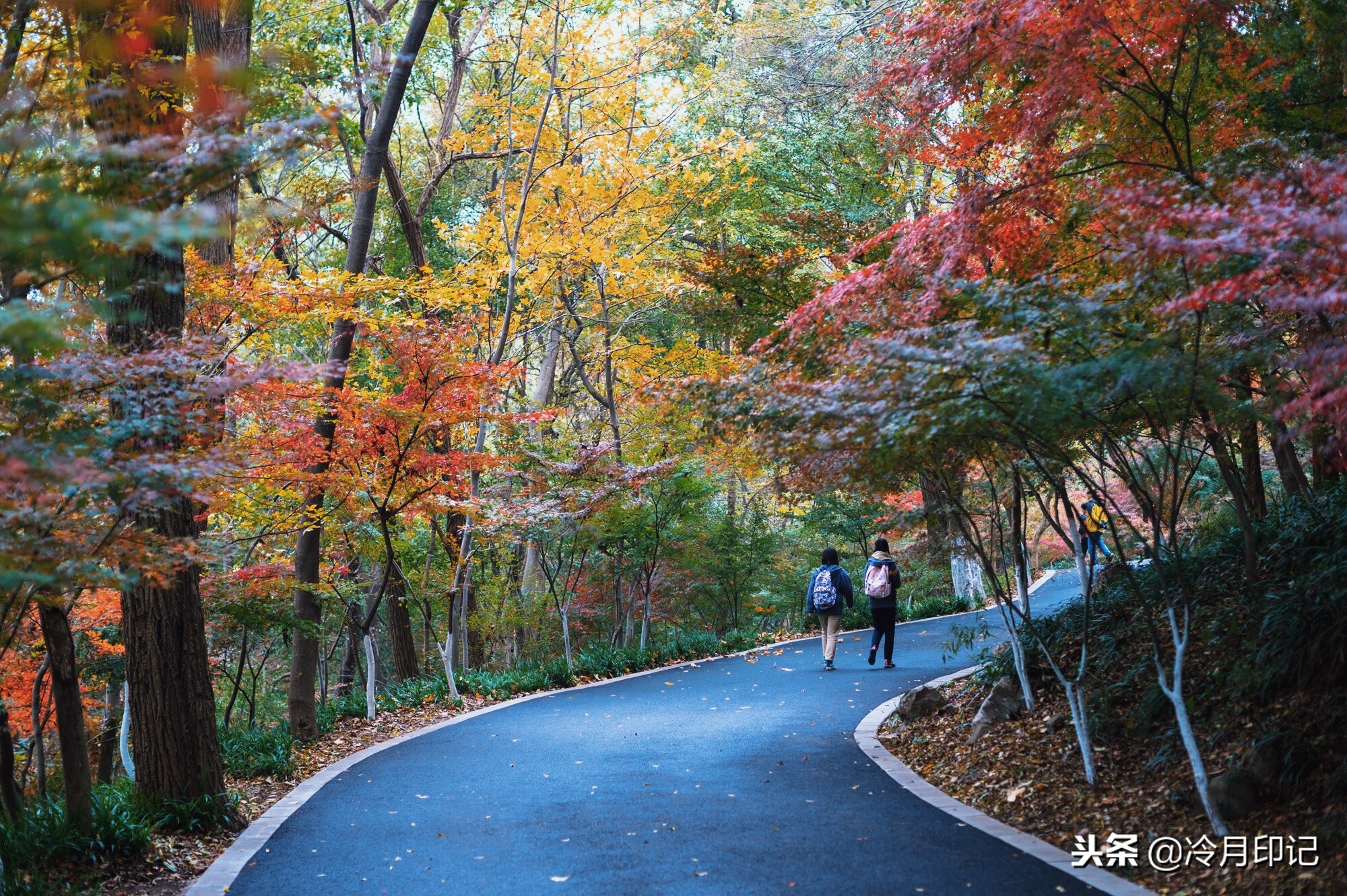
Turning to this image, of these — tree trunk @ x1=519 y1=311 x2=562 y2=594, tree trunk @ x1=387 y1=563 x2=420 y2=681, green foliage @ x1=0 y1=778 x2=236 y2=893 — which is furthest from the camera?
tree trunk @ x1=519 y1=311 x2=562 y2=594

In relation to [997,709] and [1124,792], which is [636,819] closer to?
[1124,792]

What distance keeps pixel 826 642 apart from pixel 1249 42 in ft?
28.5

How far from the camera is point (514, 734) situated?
9.34m

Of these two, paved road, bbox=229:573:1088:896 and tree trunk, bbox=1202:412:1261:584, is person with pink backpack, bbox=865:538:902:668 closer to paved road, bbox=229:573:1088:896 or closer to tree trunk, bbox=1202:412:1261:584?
paved road, bbox=229:573:1088:896

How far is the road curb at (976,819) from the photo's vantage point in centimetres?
454

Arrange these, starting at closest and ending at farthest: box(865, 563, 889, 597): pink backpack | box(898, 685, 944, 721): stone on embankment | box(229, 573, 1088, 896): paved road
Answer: box(229, 573, 1088, 896): paved road
box(898, 685, 944, 721): stone on embankment
box(865, 563, 889, 597): pink backpack

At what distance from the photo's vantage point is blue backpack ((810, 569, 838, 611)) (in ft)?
42.8

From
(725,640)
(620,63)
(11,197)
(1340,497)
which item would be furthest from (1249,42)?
(725,640)

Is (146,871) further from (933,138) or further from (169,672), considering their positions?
(933,138)

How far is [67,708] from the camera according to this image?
19.0 feet

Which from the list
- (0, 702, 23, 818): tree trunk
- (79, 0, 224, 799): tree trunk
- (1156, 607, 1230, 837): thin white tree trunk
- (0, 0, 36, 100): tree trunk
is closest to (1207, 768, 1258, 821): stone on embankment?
(1156, 607, 1230, 837): thin white tree trunk

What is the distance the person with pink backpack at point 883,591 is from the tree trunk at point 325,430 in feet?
22.1

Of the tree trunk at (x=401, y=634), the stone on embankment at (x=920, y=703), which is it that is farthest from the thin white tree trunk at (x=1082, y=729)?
the tree trunk at (x=401, y=634)

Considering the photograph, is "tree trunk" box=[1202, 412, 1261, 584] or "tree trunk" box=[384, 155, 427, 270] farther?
"tree trunk" box=[384, 155, 427, 270]
